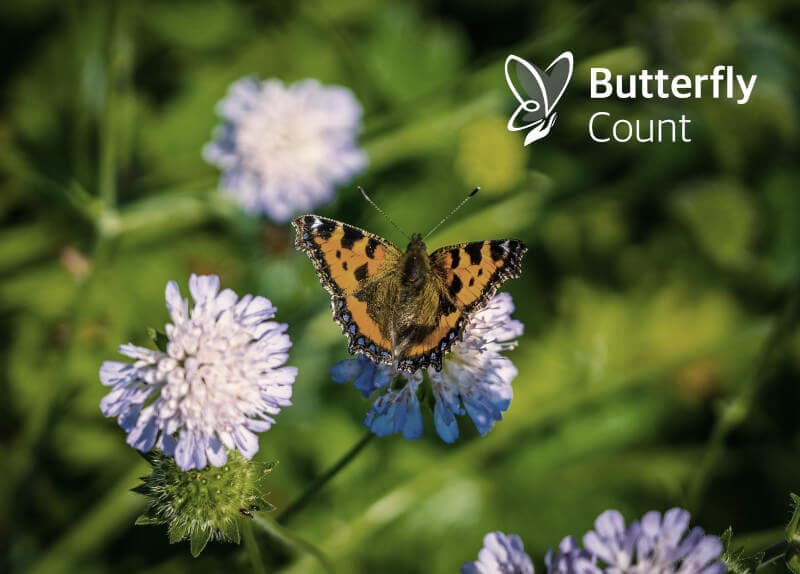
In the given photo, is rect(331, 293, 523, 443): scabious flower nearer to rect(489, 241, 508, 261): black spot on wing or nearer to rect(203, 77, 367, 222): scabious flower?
rect(489, 241, 508, 261): black spot on wing

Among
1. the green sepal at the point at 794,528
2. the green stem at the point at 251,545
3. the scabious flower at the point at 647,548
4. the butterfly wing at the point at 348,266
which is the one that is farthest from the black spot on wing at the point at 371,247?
the green sepal at the point at 794,528

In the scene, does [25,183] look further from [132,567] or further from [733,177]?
[733,177]

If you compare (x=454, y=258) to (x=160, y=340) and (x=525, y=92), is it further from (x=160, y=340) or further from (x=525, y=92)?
(x=525, y=92)

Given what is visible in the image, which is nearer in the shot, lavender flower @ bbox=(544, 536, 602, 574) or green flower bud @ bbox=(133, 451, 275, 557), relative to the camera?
lavender flower @ bbox=(544, 536, 602, 574)

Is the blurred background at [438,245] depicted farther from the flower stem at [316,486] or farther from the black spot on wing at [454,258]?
the black spot on wing at [454,258]

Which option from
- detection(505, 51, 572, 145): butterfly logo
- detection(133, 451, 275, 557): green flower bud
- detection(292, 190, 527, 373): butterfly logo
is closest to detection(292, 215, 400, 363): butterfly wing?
detection(292, 190, 527, 373): butterfly logo

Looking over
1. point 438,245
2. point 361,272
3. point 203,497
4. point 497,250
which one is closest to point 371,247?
point 361,272
